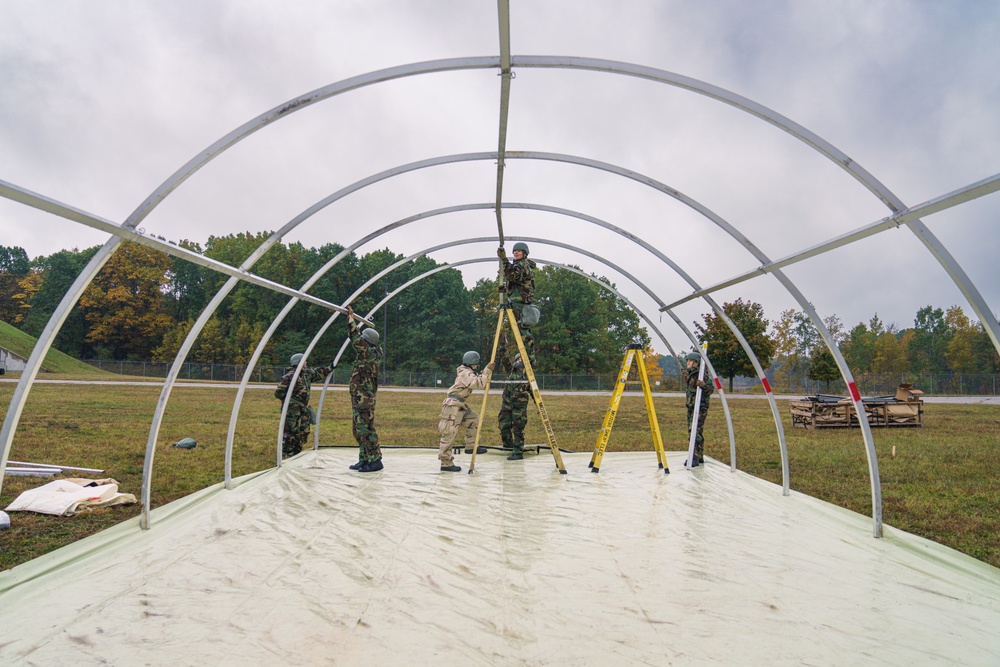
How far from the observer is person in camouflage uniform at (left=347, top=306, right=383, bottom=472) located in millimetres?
8493

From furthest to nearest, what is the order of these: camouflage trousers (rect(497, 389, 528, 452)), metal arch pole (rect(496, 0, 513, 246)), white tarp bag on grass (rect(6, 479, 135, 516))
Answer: camouflage trousers (rect(497, 389, 528, 452)), white tarp bag on grass (rect(6, 479, 135, 516)), metal arch pole (rect(496, 0, 513, 246))

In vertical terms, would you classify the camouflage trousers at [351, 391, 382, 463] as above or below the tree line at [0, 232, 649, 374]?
below

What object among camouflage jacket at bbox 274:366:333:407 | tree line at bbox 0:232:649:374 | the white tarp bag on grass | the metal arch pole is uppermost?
tree line at bbox 0:232:649:374

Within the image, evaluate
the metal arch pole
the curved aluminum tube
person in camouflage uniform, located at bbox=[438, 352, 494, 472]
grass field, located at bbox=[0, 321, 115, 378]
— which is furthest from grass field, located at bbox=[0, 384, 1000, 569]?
grass field, located at bbox=[0, 321, 115, 378]

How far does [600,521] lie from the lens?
5738 mm

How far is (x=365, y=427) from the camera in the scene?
28.1ft

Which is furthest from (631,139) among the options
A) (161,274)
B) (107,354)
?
(107,354)

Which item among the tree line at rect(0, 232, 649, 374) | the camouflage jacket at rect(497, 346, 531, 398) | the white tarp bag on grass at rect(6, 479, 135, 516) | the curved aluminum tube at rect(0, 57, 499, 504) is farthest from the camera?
the tree line at rect(0, 232, 649, 374)

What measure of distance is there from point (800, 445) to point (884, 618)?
10720mm

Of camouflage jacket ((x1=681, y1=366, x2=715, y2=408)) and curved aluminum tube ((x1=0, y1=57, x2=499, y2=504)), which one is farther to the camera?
camouflage jacket ((x1=681, y1=366, x2=715, y2=408))

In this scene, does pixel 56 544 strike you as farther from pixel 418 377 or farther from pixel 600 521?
pixel 418 377

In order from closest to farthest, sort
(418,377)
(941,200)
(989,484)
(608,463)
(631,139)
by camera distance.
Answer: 1. (941,200)
2. (631,139)
3. (989,484)
4. (608,463)
5. (418,377)

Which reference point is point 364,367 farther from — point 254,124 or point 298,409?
point 254,124

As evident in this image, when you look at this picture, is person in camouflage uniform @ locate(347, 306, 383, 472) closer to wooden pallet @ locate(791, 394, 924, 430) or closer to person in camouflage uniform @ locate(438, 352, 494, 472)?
person in camouflage uniform @ locate(438, 352, 494, 472)
